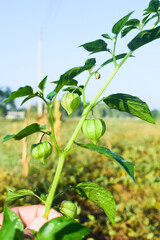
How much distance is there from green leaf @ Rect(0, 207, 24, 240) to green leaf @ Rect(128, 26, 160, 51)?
0.31 m

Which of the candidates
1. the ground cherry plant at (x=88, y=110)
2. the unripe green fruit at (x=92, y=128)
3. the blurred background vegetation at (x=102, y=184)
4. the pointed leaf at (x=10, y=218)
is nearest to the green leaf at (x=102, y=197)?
the ground cherry plant at (x=88, y=110)

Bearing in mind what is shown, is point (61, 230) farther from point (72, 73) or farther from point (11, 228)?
point (72, 73)

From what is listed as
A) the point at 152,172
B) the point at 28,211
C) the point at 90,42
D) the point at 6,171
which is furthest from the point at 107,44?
the point at 152,172

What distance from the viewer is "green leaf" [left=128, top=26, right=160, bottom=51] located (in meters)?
0.36

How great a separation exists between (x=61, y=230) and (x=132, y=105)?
0.78 ft

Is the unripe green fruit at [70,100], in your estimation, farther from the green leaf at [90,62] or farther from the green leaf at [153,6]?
the green leaf at [153,6]

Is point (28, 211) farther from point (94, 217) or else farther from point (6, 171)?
point (6, 171)

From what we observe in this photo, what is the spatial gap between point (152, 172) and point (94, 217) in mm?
1066

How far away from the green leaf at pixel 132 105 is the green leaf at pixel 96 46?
0.09m

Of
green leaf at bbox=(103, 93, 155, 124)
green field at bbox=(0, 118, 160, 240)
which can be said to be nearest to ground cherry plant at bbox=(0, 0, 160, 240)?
green leaf at bbox=(103, 93, 155, 124)

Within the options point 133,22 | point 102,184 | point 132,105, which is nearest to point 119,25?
point 133,22

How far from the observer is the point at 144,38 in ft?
1.21

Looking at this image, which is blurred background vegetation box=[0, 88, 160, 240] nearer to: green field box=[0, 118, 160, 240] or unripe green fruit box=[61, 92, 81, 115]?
green field box=[0, 118, 160, 240]

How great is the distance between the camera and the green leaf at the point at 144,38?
362mm
